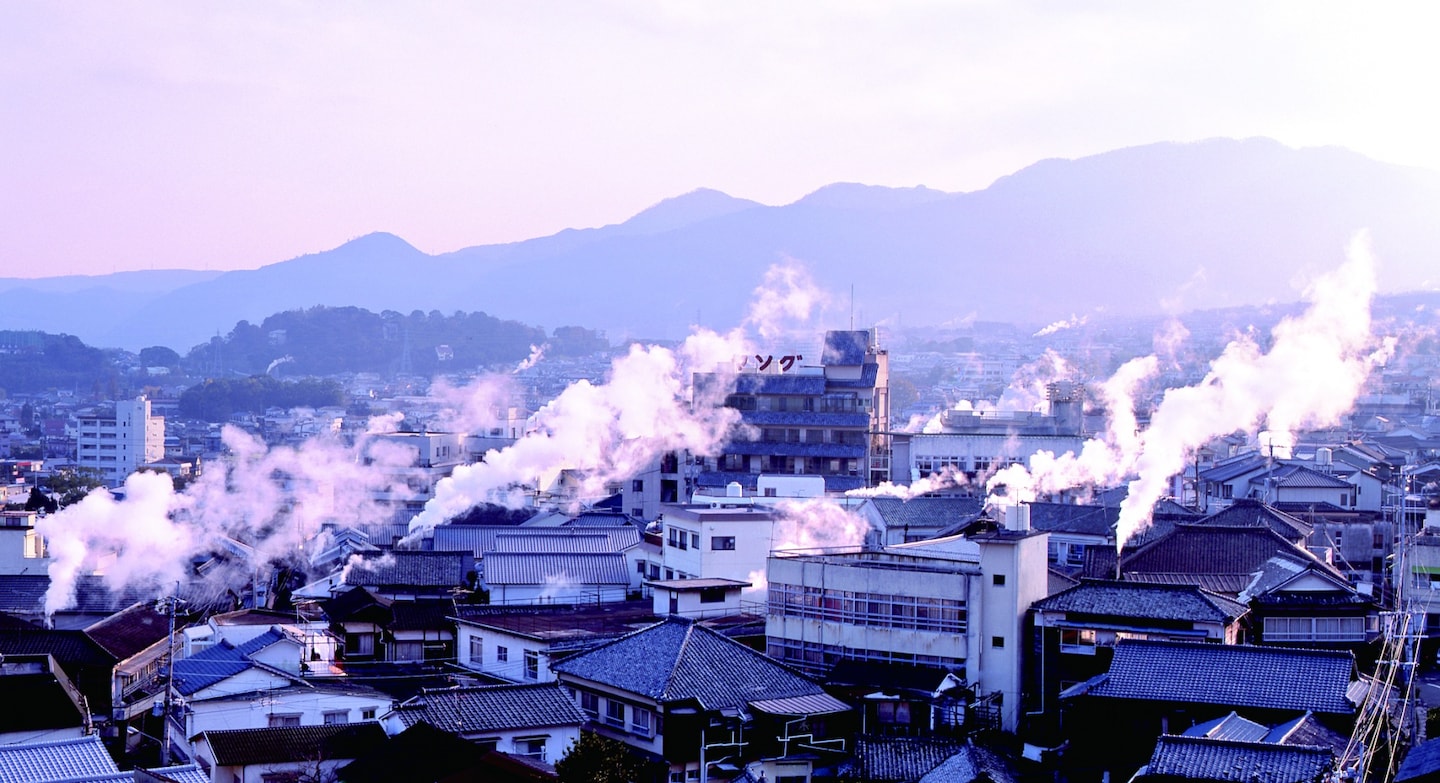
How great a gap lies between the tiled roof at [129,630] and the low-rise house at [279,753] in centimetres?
684

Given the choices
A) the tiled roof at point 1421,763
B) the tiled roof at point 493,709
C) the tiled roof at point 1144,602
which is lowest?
the tiled roof at point 493,709

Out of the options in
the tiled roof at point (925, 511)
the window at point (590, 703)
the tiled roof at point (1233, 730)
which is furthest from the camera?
the tiled roof at point (925, 511)

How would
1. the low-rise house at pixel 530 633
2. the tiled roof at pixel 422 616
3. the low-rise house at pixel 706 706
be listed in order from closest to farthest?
the low-rise house at pixel 706 706, the low-rise house at pixel 530 633, the tiled roof at pixel 422 616

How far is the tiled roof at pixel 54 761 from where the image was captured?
13.2 metres

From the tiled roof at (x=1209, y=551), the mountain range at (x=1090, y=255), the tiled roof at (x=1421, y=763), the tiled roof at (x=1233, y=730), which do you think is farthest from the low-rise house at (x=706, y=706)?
the mountain range at (x=1090, y=255)

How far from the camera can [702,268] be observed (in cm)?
18750

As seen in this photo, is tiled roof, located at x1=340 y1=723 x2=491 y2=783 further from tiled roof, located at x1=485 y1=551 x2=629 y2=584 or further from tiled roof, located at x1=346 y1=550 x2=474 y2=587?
tiled roof, located at x1=346 y1=550 x2=474 y2=587

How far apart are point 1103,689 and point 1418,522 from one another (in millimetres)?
19020

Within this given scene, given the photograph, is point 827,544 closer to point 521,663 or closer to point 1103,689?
point 521,663

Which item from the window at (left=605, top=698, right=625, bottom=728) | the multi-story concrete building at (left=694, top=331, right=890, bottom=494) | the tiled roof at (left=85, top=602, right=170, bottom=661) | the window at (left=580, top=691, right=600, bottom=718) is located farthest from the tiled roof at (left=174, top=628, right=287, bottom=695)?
the multi-story concrete building at (left=694, top=331, right=890, bottom=494)

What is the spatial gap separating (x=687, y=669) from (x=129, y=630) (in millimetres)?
11211

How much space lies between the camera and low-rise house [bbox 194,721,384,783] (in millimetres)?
17234

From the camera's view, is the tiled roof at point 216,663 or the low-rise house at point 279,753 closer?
the low-rise house at point 279,753

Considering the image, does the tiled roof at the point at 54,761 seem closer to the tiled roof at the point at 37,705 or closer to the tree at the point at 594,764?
the tree at the point at 594,764
